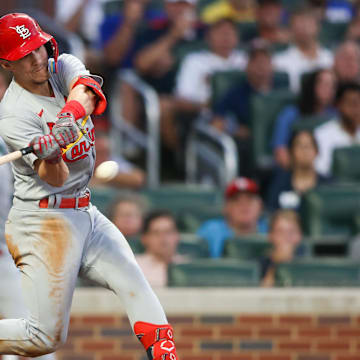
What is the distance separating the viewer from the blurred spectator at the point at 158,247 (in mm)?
6145

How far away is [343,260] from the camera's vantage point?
611cm

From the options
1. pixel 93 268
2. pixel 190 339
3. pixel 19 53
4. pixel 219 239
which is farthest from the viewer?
pixel 219 239

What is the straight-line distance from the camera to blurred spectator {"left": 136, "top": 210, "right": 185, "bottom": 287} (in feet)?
20.2

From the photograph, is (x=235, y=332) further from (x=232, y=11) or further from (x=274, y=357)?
(x=232, y=11)

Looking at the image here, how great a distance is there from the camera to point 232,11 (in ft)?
31.6

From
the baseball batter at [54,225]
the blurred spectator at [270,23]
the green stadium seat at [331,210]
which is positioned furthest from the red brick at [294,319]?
the blurred spectator at [270,23]

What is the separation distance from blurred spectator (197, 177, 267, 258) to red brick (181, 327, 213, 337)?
0.94 metres

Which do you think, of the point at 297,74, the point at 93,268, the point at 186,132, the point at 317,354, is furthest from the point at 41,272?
the point at 297,74

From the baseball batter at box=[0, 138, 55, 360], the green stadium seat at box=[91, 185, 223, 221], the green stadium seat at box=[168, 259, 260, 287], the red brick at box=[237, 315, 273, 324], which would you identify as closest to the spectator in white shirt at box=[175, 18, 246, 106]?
the green stadium seat at box=[91, 185, 223, 221]

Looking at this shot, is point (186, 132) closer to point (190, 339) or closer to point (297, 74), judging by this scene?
point (297, 74)

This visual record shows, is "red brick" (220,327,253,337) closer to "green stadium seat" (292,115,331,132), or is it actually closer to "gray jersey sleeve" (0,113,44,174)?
"gray jersey sleeve" (0,113,44,174)

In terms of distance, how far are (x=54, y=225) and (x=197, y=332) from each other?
2040mm

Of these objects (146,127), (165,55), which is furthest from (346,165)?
(165,55)

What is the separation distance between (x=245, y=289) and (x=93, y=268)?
2028 mm
